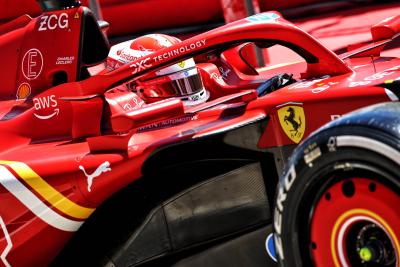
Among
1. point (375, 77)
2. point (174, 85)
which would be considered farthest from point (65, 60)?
point (375, 77)

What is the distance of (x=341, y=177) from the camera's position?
9.18ft

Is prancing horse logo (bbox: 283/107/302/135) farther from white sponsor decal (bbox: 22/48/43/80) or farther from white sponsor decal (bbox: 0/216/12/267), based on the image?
white sponsor decal (bbox: 22/48/43/80)

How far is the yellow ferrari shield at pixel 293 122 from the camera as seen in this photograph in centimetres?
331

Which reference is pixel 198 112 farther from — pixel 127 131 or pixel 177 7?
pixel 177 7

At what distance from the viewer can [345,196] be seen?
2.81m

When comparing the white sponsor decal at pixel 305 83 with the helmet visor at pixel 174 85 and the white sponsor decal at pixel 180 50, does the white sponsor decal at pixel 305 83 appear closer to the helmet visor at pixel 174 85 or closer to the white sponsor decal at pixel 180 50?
the white sponsor decal at pixel 180 50

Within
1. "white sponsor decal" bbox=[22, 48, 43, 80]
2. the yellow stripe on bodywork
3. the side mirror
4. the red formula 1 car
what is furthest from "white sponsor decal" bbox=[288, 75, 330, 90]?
"white sponsor decal" bbox=[22, 48, 43, 80]

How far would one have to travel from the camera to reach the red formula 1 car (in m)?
3.36

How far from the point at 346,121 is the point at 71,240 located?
55.6 inches

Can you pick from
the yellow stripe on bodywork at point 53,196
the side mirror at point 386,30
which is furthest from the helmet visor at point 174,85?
the yellow stripe on bodywork at point 53,196

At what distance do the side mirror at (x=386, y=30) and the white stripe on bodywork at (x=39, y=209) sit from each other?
70.8 inches

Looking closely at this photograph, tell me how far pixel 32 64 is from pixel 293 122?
65.0 inches

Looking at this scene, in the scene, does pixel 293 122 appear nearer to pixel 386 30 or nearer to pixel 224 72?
pixel 386 30

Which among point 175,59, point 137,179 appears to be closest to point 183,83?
point 175,59
